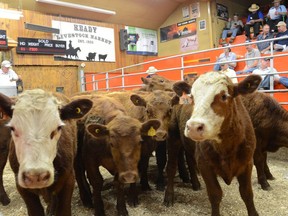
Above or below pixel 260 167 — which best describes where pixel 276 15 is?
above

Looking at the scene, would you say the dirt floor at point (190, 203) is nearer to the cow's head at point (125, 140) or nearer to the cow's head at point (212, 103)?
the cow's head at point (125, 140)

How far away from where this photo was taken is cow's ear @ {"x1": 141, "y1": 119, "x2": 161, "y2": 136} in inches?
111

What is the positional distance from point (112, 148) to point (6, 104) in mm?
1088

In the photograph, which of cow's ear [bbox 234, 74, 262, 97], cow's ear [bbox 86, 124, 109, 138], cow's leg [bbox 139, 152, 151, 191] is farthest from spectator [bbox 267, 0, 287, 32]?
cow's ear [bbox 86, 124, 109, 138]

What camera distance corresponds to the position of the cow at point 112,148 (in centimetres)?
271

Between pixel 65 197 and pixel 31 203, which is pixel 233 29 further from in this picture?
pixel 31 203

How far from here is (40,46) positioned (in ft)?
37.8

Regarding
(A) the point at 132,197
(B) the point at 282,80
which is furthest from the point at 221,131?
(B) the point at 282,80

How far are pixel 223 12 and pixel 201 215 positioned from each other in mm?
14011

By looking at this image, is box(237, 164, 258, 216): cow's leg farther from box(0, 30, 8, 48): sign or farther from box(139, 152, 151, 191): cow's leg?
box(0, 30, 8, 48): sign

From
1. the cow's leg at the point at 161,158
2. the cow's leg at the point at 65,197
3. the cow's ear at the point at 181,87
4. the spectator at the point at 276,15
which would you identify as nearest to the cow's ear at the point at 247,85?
the cow's ear at the point at 181,87

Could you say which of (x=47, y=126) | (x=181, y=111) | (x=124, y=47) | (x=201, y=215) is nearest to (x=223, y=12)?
(x=124, y=47)

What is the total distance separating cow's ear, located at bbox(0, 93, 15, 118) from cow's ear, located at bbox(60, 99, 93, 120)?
360 mm

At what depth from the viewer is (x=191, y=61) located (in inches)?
526
